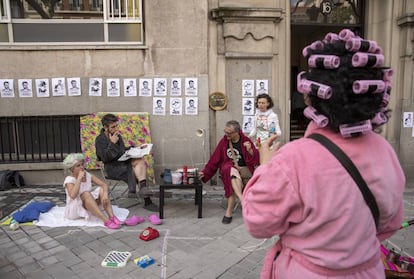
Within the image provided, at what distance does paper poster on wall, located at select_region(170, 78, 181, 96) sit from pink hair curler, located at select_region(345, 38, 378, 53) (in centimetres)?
537

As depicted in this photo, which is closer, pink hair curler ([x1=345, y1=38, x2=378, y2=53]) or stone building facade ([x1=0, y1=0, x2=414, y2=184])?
pink hair curler ([x1=345, y1=38, x2=378, y2=53])

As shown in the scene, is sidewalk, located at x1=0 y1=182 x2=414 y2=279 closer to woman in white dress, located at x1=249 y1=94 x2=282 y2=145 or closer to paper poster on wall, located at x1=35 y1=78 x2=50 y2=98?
woman in white dress, located at x1=249 y1=94 x2=282 y2=145

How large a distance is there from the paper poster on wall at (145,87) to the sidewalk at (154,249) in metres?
2.27

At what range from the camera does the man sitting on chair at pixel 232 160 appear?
479 centimetres

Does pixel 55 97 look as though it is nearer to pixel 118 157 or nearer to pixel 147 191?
pixel 118 157

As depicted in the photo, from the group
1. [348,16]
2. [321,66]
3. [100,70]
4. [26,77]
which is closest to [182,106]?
[100,70]

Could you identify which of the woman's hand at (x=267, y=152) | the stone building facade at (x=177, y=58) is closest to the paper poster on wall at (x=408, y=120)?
the stone building facade at (x=177, y=58)

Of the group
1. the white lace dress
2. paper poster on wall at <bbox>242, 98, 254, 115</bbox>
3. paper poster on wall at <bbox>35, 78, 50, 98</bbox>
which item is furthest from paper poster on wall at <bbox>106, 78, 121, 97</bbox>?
paper poster on wall at <bbox>242, 98, 254, 115</bbox>

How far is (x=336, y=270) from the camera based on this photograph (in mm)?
1330

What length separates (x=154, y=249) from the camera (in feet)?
12.7

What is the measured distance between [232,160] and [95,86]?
313 centimetres

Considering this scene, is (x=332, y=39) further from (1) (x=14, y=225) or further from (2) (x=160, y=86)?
(2) (x=160, y=86)

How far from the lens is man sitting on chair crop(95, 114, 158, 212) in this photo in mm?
5094

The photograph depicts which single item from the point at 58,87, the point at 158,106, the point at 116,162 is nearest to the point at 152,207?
the point at 116,162
